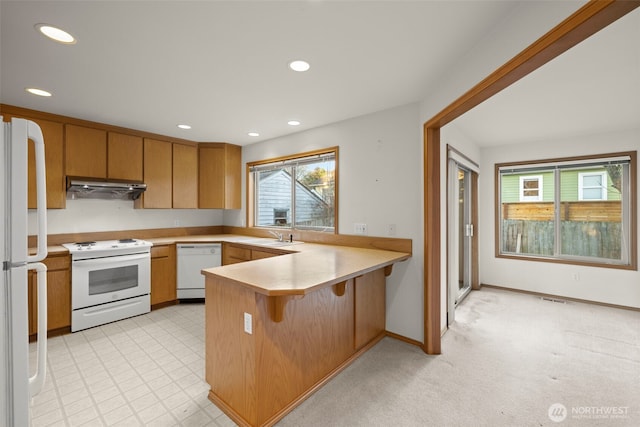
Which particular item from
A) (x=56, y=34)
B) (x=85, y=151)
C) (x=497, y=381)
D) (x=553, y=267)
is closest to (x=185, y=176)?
(x=85, y=151)

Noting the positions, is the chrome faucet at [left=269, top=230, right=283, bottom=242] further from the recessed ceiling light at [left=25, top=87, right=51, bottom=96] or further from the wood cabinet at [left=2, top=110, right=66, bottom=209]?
the recessed ceiling light at [left=25, top=87, right=51, bottom=96]

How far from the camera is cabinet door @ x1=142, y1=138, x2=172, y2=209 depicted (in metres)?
3.81

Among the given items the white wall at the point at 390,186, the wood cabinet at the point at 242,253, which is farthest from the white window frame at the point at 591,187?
the wood cabinet at the point at 242,253

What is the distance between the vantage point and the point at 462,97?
1.93 metres

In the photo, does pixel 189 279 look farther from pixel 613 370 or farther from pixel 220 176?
pixel 613 370

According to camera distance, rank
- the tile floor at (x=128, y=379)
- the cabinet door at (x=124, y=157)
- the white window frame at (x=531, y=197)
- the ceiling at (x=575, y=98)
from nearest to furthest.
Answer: the tile floor at (x=128, y=379), the ceiling at (x=575, y=98), the cabinet door at (x=124, y=157), the white window frame at (x=531, y=197)

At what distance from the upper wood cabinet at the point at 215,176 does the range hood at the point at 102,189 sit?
87cm

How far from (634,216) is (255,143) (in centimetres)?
542

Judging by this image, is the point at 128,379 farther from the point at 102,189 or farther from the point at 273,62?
the point at 273,62

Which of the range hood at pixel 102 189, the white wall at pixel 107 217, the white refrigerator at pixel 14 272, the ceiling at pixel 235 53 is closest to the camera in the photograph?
the white refrigerator at pixel 14 272

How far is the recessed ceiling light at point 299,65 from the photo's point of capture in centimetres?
199

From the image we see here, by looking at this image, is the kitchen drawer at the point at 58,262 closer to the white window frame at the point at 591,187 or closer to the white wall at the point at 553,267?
the white wall at the point at 553,267

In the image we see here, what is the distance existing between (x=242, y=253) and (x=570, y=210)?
491cm

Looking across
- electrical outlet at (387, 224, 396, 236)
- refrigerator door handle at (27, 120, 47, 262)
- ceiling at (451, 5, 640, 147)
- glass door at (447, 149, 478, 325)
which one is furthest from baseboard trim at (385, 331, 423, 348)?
refrigerator door handle at (27, 120, 47, 262)
